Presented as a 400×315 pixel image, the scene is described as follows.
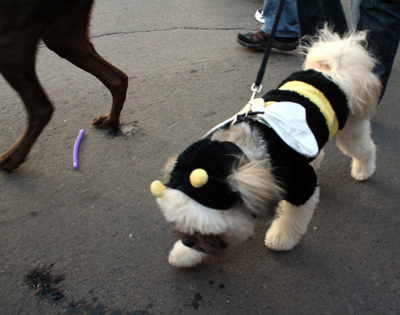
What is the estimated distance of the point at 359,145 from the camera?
91.8 inches

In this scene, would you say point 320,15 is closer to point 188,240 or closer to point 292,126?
point 292,126

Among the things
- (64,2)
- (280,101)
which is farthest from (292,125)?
(64,2)

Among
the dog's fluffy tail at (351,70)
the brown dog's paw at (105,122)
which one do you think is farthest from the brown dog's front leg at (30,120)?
the dog's fluffy tail at (351,70)

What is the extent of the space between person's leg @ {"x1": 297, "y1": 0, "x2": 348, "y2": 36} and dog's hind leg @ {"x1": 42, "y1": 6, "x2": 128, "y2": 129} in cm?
166

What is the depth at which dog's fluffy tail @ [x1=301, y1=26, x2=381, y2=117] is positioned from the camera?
196 centimetres

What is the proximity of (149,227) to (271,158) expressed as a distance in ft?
3.23

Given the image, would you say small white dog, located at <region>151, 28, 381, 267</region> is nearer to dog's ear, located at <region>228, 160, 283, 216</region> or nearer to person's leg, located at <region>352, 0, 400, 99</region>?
dog's ear, located at <region>228, 160, 283, 216</region>

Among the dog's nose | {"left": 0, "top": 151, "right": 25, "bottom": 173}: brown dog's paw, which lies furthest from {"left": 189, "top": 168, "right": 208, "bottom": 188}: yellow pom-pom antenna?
{"left": 0, "top": 151, "right": 25, "bottom": 173}: brown dog's paw

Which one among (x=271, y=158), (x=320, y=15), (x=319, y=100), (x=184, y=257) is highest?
(x=320, y=15)

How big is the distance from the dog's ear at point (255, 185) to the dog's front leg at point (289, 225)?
50 centimetres

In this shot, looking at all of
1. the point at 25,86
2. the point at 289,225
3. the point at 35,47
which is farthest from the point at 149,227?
the point at 35,47

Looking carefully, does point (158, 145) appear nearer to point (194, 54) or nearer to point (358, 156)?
point (358, 156)

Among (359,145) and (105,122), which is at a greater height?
(359,145)

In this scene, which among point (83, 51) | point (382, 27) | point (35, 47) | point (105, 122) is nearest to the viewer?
point (35, 47)
